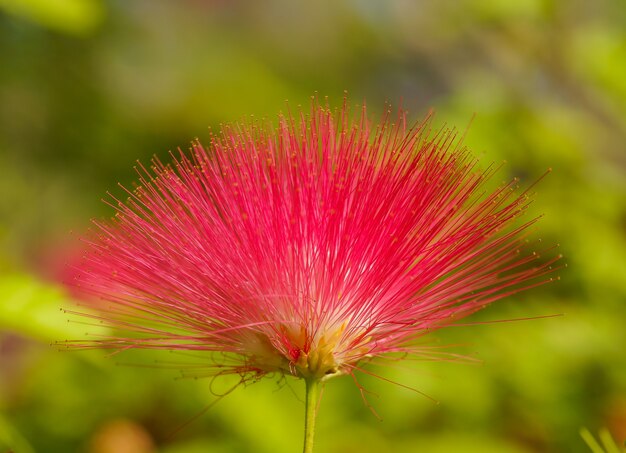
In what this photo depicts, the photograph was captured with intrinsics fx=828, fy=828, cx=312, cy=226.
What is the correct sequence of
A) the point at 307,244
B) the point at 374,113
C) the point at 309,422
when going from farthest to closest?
1. the point at 374,113
2. the point at 307,244
3. the point at 309,422

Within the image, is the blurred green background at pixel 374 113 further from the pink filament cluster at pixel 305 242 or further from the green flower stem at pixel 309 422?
the green flower stem at pixel 309 422

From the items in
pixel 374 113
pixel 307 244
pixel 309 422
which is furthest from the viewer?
pixel 374 113

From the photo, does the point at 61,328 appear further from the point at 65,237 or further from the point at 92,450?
the point at 65,237

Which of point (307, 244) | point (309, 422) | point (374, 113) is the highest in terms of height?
point (374, 113)

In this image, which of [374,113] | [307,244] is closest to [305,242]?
[307,244]

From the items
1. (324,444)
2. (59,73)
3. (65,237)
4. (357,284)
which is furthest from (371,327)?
(59,73)

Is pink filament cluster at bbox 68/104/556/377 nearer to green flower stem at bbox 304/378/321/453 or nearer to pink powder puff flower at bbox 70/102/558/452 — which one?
pink powder puff flower at bbox 70/102/558/452

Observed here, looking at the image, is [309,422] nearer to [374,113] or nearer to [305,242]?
[305,242]
